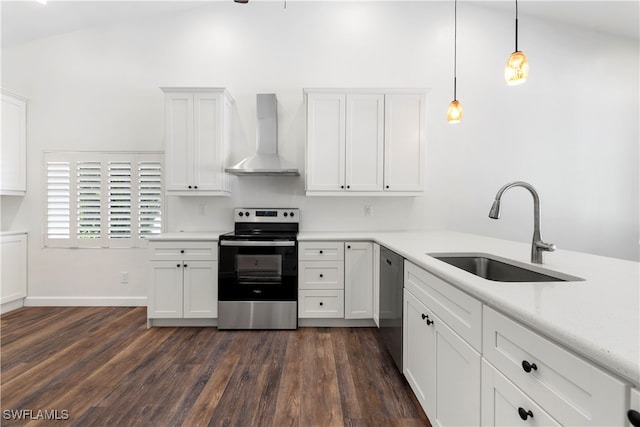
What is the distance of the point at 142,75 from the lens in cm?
365

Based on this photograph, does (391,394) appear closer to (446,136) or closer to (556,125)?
(446,136)

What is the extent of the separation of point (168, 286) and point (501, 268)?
9.66ft

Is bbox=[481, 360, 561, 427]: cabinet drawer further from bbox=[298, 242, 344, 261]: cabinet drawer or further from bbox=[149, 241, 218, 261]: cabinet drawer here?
bbox=[149, 241, 218, 261]: cabinet drawer

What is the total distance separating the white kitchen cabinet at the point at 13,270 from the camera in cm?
337

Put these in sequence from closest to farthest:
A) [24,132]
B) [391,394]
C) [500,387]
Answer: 1. [500,387]
2. [391,394]
3. [24,132]

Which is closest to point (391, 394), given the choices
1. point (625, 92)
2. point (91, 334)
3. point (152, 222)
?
point (91, 334)

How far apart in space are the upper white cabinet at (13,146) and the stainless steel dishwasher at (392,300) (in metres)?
4.23

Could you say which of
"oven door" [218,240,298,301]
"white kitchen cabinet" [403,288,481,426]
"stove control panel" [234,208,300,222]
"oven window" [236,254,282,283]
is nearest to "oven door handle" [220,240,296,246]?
"oven door" [218,240,298,301]

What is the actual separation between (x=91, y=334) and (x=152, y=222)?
1307 millimetres

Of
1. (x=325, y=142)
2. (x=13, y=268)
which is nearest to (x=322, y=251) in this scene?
(x=325, y=142)

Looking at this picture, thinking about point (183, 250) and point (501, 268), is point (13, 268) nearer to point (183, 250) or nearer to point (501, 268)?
point (183, 250)

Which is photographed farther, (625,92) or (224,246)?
(625,92)

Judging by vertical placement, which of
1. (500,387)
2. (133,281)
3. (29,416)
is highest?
(500,387)

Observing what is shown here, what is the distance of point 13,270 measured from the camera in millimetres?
3471
